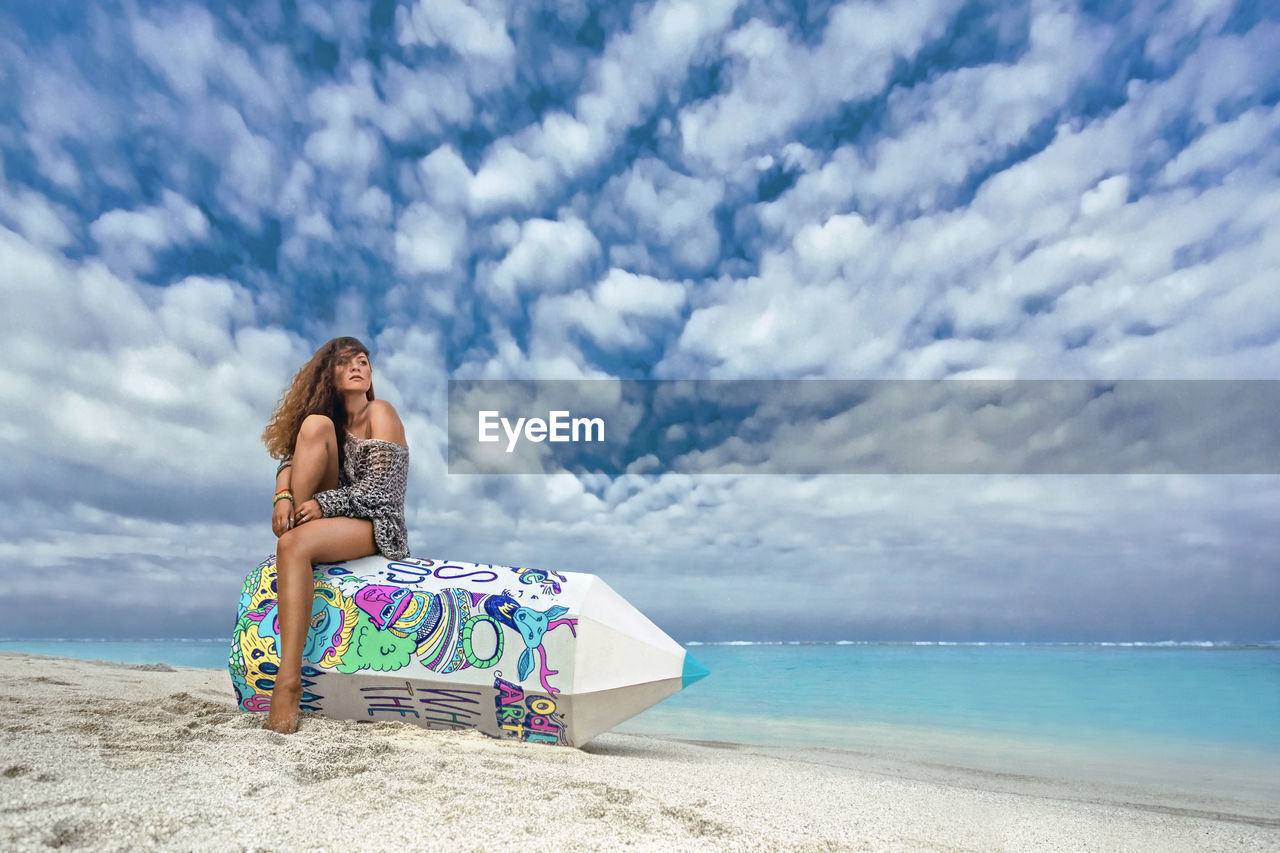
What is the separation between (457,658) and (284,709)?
767mm

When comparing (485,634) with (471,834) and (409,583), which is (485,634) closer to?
(409,583)

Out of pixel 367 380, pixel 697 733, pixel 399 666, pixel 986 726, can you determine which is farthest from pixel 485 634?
pixel 986 726

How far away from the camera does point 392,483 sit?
371cm

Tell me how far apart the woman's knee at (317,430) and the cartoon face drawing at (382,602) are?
78cm

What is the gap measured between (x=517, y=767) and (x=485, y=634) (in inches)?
32.3

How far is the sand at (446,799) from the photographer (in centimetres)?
168

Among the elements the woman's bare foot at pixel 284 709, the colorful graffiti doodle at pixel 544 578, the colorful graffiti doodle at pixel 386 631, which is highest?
the colorful graffiti doodle at pixel 544 578

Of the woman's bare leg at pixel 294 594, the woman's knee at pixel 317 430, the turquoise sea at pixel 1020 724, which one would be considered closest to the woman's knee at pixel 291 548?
the woman's bare leg at pixel 294 594

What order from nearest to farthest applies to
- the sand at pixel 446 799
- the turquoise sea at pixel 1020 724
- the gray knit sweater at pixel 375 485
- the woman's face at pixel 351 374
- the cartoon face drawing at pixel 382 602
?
the sand at pixel 446 799, the cartoon face drawing at pixel 382 602, the gray knit sweater at pixel 375 485, the woman's face at pixel 351 374, the turquoise sea at pixel 1020 724

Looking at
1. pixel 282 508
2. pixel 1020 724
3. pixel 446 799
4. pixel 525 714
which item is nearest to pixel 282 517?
pixel 282 508

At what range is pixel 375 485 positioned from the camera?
365 centimetres

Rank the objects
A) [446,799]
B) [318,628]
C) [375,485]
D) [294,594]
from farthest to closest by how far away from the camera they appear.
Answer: [375,485]
[318,628]
[294,594]
[446,799]

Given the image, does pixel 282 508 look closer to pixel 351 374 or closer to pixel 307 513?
pixel 307 513

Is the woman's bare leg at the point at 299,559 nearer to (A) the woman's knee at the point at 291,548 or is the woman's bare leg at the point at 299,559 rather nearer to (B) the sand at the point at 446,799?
(A) the woman's knee at the point at 291,548
